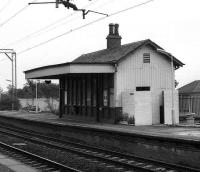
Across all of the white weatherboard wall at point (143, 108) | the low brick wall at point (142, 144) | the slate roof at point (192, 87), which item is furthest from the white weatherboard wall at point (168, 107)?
the slate roof at point (192, 87)

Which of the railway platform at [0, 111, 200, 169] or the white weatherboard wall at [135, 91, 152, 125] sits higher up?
the white weatherboard wall at [135, 91, 152, 125]

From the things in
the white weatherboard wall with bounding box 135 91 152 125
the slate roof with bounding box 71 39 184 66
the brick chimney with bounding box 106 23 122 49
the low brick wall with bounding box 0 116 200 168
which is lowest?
Result: the low brick wall with bounding box 0 116 200 168

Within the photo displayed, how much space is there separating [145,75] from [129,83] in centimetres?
129

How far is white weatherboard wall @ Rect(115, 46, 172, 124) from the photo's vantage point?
2845cm

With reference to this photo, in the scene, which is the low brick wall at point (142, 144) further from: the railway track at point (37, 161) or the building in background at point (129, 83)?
the building in background at point (129, 83)

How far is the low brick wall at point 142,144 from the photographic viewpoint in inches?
529

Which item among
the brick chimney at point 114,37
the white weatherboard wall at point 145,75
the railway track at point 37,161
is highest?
the brick chimney at point 114,37

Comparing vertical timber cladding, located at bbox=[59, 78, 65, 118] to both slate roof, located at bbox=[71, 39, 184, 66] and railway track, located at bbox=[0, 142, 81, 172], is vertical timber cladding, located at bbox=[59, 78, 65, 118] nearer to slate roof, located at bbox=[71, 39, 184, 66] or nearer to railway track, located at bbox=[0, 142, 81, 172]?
slate roof, located at bbox=[71, 39, 184, 66]

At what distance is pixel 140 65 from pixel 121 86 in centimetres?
203

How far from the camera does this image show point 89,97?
3169cm

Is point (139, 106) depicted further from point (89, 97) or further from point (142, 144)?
point (142, 144)

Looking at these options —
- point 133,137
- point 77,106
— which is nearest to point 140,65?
point 77,106

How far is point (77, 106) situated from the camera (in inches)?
1326

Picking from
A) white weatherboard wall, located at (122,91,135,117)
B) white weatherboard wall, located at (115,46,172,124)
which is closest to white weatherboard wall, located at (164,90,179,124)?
white weatherboard wall, located at (115,46,172,124)
